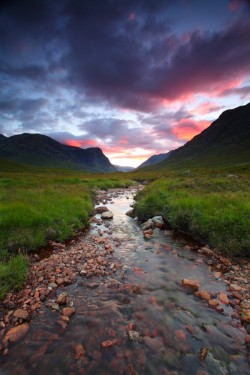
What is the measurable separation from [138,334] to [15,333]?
2.68m

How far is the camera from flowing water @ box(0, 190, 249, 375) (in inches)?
165

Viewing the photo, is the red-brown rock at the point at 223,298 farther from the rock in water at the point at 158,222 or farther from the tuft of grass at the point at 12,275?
the rock in water at the point at 158,222

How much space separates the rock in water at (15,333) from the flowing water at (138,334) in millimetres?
135

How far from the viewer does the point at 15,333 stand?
15.9ft

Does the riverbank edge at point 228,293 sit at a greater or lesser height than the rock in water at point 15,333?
greater

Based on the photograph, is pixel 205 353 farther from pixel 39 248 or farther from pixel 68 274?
pixel 39 248

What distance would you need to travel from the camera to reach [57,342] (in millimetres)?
4688

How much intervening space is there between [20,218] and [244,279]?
922cm

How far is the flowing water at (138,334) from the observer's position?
419 cm

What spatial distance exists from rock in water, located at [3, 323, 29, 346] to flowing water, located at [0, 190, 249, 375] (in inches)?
5.3

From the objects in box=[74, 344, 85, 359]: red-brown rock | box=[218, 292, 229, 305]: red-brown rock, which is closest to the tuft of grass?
box=[74, 344, 85, 359]: red-brown rock

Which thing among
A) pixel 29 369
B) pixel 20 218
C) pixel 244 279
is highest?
pixel 20 218

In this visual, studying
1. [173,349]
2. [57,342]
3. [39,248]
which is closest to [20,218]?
[39,248]

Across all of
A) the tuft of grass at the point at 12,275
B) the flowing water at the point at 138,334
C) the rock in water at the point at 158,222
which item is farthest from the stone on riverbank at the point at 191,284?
the rock in water at the point at 158,222
